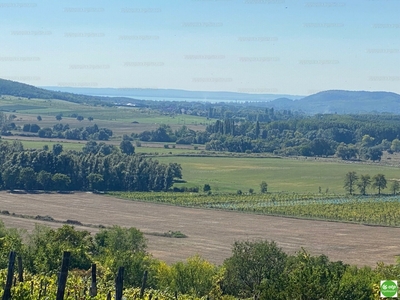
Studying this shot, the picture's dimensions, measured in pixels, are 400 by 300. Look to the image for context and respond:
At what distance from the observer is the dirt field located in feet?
193

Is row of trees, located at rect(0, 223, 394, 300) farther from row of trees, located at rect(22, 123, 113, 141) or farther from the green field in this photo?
row of trees, located at rect(22, 123, 113, 141)

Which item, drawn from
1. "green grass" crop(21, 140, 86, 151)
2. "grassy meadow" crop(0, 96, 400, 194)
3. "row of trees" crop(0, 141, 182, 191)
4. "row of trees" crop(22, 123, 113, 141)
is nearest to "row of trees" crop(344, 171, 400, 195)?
"grassy meadow" crop(0, 96, 400, 194)

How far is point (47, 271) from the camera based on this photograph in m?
37.2

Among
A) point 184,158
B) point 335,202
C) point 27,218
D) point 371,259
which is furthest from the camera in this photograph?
point 184,158

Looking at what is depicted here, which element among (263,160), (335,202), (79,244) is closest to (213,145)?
(263,160)

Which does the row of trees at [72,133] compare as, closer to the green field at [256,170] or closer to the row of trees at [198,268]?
the green field at [256,170]

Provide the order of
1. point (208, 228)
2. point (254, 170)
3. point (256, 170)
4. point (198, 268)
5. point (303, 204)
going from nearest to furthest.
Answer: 1. point (198, 268)
2. point (208, 228)
3. point (303, 204)
4. point (254, 170)
5. point (256, 170)

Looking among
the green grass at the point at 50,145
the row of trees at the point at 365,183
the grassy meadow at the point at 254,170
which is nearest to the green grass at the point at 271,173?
the grassy meadow at the point at 254,170

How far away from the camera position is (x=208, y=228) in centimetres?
7000

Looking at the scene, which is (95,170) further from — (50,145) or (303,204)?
(50,145)

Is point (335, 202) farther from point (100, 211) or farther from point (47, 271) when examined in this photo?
point (47, 271)

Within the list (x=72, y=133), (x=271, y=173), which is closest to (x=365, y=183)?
(x=271, y=173)

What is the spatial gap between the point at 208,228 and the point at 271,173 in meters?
59.5

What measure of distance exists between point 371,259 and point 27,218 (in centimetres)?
3396
